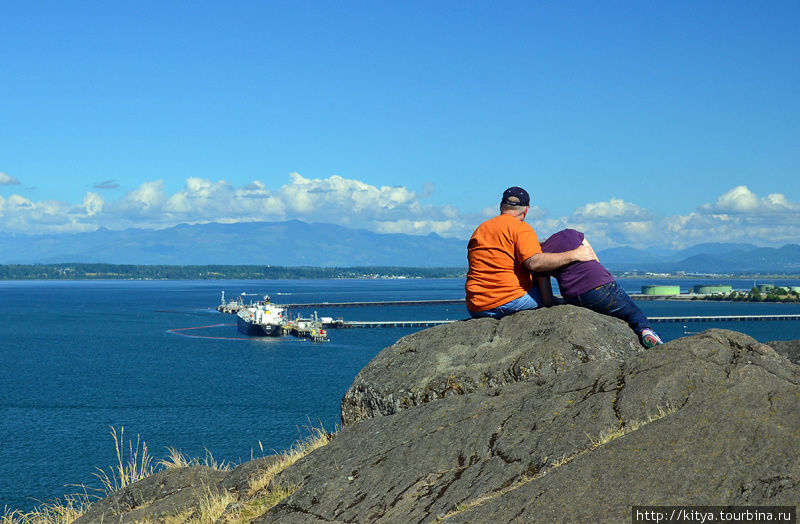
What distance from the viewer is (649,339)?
859cm

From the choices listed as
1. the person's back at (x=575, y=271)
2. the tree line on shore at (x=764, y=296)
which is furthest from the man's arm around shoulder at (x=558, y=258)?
the tree line on shore at (x=764, y=296)

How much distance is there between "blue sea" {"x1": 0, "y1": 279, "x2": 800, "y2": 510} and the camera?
3847 centimetres

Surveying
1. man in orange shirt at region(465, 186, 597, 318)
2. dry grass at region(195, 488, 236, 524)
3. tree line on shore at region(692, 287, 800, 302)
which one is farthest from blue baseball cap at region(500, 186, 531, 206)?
tree line on shore at region(692, 287, 800, 302)

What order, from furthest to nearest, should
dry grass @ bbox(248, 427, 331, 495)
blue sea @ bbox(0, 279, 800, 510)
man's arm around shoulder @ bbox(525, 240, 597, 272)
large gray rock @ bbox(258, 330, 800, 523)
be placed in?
blue sea @ bbox(0, 279, 800, 510) → man's arm around shoulder @ bbox(525, 240, 597, 272) → dry grass @ bbox(248, 427, 331, 495) → large gray rock @ bbox(258, 330, 800, 523)

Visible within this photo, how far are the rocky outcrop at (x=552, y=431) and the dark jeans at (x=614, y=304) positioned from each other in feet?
0.51

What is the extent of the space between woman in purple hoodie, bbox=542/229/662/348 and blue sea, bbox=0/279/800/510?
16.2 m

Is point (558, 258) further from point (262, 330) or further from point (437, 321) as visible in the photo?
point (437, 321)

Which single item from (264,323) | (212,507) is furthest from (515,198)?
(264,323)

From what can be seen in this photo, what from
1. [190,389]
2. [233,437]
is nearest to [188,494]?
[233,437]

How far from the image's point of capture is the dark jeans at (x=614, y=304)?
8805 millimetres

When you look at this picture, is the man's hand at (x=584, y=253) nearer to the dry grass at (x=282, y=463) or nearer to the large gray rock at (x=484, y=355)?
the large gray rock at (x=484, y=355)

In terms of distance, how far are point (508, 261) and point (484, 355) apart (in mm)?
1173

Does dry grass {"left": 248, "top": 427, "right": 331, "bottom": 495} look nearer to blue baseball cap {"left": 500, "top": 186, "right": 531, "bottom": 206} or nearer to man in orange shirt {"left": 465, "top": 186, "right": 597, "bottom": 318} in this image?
man in orange shirt {"left": 465, "top": 186, "right": 597, "bottom": 318}

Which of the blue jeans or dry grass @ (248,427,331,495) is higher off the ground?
the blue jeans
